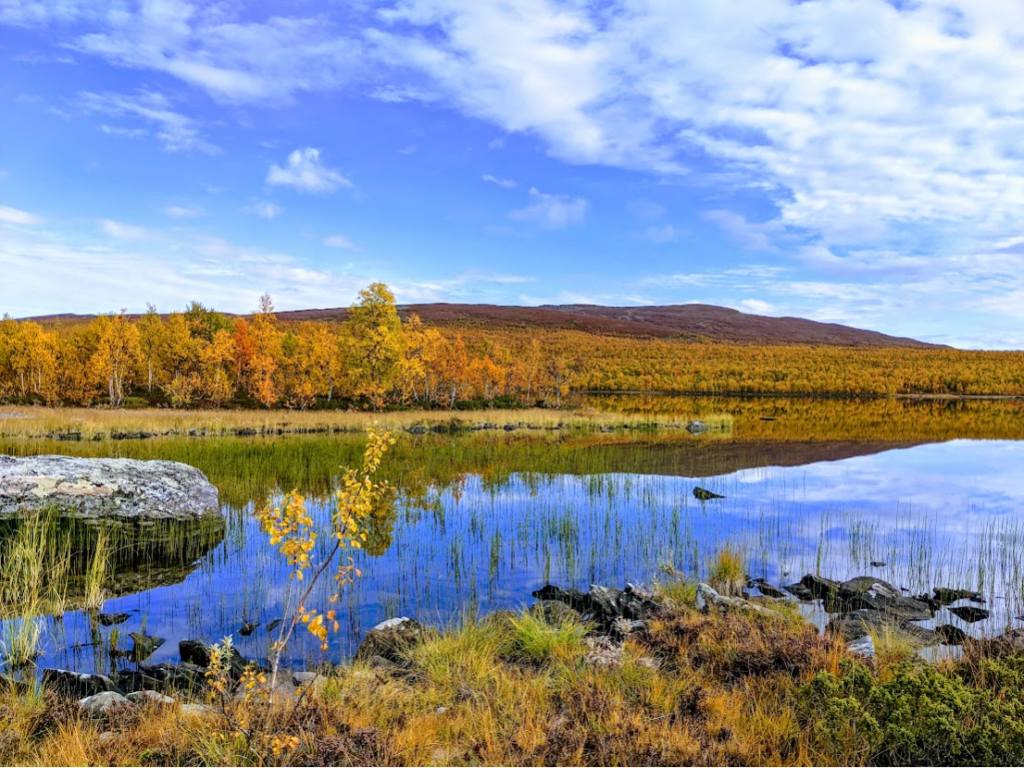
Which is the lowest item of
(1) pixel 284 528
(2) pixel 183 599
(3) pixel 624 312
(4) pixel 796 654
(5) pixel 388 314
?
(2) pixel 183 599

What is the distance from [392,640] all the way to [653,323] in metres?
132

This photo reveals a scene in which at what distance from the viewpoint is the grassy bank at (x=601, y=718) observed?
3.69 metres

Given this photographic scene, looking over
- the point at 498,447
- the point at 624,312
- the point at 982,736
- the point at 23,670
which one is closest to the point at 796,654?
the point at 982,736

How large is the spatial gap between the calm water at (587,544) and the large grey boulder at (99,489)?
117 cm

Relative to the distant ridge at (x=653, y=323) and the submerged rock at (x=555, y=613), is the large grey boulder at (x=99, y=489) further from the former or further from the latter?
the distant ridge at (x=653, y=323)

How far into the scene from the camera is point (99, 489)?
35.4ft

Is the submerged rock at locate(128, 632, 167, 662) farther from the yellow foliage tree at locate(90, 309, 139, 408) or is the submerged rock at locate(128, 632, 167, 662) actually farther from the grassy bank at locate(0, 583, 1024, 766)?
the yellow foliage tree at locate(90, 309, 139, 408)

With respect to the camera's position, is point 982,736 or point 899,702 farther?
point 899,702

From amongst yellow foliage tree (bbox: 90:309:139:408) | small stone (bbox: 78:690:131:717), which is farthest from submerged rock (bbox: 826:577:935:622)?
yellow foliage tree (bbox: 90:309:139:408)

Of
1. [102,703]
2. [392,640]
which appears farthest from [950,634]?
[102,703]

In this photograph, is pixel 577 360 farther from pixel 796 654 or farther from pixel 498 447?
pixel 796 654

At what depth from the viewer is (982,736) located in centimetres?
365

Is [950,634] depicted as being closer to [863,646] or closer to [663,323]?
[863,646]

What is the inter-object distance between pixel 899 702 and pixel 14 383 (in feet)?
181
